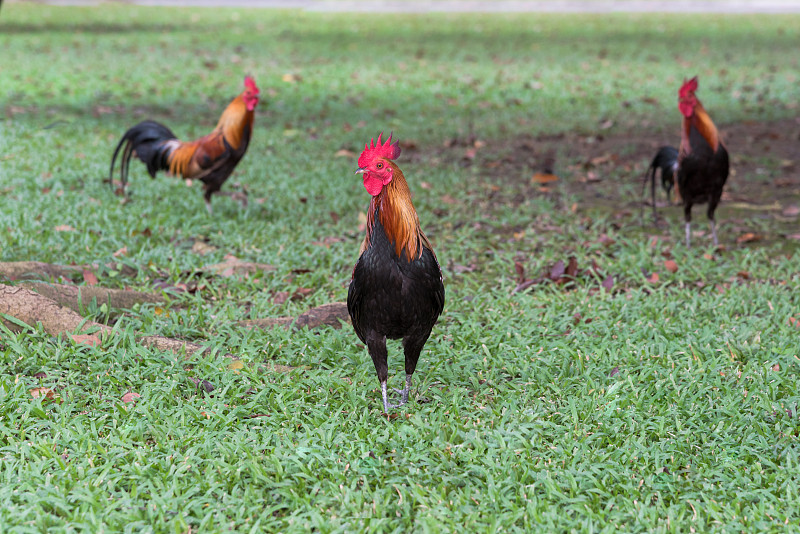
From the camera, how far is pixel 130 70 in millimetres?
11789

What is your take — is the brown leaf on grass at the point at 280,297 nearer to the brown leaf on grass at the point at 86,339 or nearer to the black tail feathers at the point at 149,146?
the brown leaf on grass at the point at 86,339

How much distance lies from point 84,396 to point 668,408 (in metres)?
2.67

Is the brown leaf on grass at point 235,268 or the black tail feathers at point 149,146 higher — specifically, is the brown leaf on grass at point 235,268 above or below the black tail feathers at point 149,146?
below

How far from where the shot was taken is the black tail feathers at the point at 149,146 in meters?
6.12

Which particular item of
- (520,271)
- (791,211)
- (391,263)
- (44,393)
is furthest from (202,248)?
(791,211)

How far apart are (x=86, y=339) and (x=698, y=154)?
440cm

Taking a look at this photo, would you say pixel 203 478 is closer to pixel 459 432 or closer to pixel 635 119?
pixel 459 432

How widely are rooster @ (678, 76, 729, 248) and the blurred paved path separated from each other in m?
16.8

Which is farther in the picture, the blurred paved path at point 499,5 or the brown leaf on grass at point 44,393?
the blurred paved path at point 499,5

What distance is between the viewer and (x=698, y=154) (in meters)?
5.28

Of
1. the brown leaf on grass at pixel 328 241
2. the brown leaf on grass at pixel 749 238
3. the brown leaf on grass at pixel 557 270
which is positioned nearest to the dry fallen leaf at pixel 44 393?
the brown leaf on grass at pixel 328 241

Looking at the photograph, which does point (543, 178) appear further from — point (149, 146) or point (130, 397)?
point (130, 397)

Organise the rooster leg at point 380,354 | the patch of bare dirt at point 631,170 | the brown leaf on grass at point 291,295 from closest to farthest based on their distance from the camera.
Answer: the rooster leg at point 380,354 → the brown leaf on grass at point 291,295 → the patch of bare dirt at point 631,170

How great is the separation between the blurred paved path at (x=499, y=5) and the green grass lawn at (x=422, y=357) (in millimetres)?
12912
